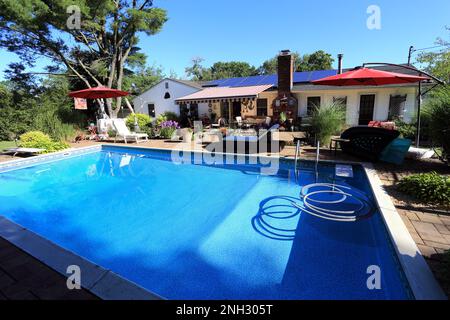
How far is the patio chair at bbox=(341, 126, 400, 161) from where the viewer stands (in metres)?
9.88

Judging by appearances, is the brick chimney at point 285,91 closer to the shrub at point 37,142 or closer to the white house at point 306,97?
the white house at point 306,97

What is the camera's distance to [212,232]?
6.45 meters

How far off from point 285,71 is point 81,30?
1991 cm

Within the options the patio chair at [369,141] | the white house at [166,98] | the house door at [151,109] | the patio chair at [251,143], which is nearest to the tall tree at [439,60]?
the patio chair at [369,141]

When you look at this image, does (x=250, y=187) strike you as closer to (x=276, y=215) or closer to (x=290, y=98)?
(x=276, y=215)

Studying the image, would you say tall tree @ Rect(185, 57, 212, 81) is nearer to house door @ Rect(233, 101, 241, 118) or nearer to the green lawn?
house door @ Rect(233, 101, 241, 118)

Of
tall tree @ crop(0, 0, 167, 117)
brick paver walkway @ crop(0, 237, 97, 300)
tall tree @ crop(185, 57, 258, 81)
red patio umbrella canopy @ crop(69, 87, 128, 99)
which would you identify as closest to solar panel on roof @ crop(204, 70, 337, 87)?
tall tree @ crop(0, 0, 167, 117)

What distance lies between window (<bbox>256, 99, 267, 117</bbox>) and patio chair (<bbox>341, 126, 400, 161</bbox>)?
15647 millimetres

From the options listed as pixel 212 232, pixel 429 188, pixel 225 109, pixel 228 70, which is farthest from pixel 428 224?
pixel 228 70

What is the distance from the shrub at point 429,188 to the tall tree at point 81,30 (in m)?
24.1

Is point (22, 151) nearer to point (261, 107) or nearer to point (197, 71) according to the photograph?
point (261, 107)

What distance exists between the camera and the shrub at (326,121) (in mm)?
12648

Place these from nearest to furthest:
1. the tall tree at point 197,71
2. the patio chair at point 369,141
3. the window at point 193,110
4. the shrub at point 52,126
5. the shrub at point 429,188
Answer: the shrub at point 429,188
the patio chair at point 369,141
the shrub at point 52,126
the window at point 193,110
the tall tree at point 197,71
